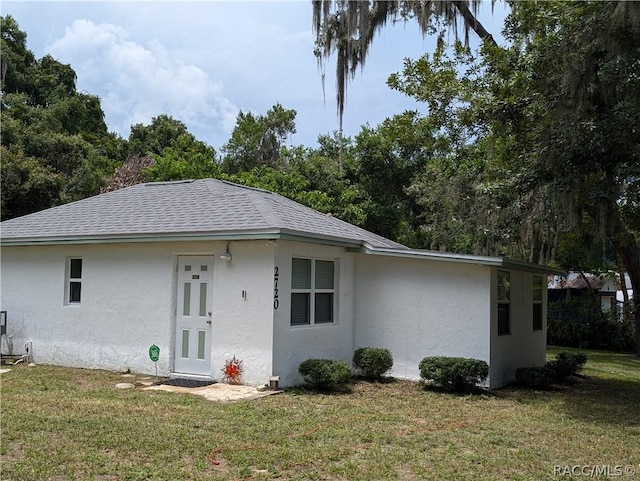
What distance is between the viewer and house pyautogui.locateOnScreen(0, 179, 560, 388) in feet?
32.3

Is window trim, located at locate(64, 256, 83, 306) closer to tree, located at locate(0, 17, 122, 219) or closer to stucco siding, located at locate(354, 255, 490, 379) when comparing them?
stucco siding, located at locate(354, 255, 490, 379)

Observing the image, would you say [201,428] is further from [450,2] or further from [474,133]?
[450,2]

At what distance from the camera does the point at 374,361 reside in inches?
425

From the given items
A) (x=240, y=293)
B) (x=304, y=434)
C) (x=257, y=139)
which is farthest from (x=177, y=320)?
(x=257, y=139)

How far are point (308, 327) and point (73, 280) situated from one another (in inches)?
183

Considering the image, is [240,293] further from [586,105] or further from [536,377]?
[586,105]

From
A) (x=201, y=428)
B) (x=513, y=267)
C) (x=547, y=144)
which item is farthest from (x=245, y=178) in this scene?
(x=201, y=428)

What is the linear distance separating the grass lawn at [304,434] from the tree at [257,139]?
22.8m

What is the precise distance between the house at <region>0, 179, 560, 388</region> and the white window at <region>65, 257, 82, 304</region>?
2 centimetres

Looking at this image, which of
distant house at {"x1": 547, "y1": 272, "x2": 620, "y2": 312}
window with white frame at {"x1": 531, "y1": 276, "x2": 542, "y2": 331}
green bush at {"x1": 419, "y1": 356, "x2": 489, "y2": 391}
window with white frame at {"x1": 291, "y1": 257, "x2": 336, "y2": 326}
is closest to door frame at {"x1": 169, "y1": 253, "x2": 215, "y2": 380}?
window with white frame at {"x1": 291, "y1": 257, "x2": 336, "y2": 326}

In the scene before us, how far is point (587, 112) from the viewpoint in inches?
350

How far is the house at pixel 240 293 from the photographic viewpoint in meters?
9.85

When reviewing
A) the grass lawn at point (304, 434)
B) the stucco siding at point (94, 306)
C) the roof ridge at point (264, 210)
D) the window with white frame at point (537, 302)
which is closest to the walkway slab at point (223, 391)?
the grass lawn at point (304, 434)

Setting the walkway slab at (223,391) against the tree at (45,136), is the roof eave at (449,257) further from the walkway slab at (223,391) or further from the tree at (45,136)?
the tree at (45,136)
